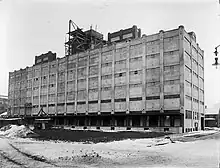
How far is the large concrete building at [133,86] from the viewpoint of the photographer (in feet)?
145

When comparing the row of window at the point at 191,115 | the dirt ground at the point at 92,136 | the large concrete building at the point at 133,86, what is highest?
the large concrete building at the point at 133,86

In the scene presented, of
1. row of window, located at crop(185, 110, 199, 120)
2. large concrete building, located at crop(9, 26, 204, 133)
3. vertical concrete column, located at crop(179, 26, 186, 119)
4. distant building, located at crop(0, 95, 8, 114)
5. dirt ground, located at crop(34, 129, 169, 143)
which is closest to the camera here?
dirt ground, located at crop(34, 129, 169, 143)

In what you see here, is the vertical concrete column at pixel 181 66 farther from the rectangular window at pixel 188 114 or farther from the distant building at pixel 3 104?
the distant building at pixel 3 104

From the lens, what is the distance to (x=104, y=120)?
53.3 meters

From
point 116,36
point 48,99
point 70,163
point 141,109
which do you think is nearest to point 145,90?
point 141,109

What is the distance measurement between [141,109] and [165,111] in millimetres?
5136

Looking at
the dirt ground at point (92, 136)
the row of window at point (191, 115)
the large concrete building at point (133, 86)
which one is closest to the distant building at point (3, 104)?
the large concrete building at point (133, 86)

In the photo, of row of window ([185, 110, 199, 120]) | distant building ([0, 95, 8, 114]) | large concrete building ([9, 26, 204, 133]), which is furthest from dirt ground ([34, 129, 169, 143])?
distant building ([0, 95, 8, 114])

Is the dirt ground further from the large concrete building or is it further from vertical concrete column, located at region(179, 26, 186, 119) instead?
the large concrete building

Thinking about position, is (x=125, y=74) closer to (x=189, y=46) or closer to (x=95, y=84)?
(x=95, y=84)

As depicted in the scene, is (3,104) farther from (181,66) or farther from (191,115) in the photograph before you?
(181,66)

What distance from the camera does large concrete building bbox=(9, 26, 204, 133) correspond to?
44.1 meters

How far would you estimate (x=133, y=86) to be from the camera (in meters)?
48.8

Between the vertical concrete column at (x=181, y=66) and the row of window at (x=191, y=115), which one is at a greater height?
the vertical concrete column at (x=181, y=66)
